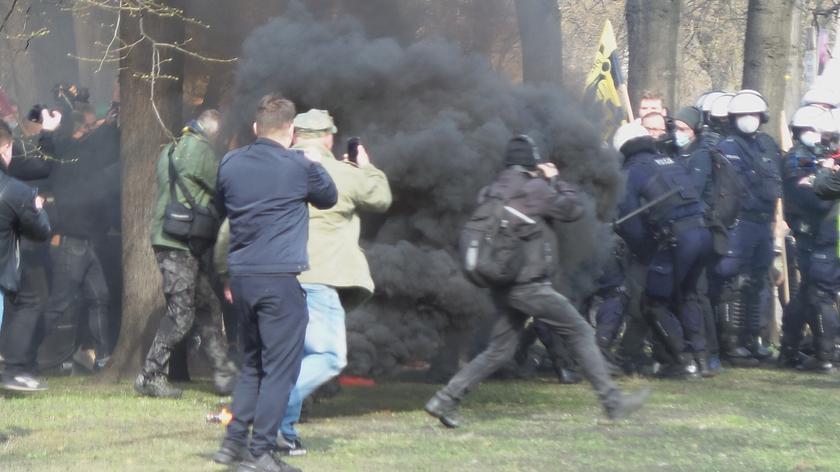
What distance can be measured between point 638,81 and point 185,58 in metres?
6.46

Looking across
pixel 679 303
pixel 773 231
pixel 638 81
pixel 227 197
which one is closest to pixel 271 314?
pixel 227 197

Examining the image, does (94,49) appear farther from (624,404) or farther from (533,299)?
(624,404)

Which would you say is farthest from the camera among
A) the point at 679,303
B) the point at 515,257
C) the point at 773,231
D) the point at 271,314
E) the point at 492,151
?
the point at 773,231

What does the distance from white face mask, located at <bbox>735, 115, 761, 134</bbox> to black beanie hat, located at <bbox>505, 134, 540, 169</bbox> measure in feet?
13.6

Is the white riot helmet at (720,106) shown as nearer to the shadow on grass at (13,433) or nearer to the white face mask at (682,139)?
the white face mask at (682,139)

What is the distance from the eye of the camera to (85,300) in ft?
37.5

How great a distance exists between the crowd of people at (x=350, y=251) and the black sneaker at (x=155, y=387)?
15 mm

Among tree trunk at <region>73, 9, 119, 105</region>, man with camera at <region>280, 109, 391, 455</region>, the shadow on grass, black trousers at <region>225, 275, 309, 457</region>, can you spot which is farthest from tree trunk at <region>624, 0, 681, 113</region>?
black trousers at <region>225, 275, 309, 457</region>

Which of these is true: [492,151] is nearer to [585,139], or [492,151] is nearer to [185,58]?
[585,139]

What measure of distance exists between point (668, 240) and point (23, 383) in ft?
16.1

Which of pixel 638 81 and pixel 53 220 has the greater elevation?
pixel 638 81

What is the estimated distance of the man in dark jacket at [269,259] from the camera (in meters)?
6.48

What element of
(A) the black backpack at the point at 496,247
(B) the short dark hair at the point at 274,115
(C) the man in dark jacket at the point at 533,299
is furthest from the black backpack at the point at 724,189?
(B) the short dark hair at the point at 274,115

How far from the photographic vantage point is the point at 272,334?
648 centimetres
